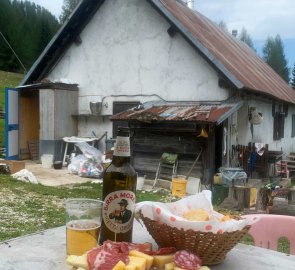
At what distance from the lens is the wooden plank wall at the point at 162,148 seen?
9461mm

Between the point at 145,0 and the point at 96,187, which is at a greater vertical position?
the point at 145,0

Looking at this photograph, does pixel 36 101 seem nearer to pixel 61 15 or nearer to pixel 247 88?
pixel 247 88

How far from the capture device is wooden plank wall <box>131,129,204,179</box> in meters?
9.46

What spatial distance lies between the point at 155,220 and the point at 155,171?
8.25 metres

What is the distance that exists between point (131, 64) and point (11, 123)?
4077 mm

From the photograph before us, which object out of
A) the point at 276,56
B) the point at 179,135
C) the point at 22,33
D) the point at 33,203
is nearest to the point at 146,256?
the point at 33,203

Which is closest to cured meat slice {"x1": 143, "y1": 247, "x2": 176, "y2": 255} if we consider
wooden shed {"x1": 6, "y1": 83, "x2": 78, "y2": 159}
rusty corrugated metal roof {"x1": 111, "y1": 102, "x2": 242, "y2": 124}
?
rusty corrugated metal roof {"x1": 111, "y1": 102, "x2": 242, "y2": 124}

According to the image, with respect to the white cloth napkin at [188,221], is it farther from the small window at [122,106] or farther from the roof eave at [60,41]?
the roof eave at [60,41]

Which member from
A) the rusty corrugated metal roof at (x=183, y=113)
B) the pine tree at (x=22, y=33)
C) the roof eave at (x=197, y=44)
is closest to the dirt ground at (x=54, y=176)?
the rusty corrugated metal roof at (x=183, y=113)

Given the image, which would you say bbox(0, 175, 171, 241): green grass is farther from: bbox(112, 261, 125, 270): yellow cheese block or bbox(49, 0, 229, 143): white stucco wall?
bbox(112, 261, 125, 270): yellow cheese block

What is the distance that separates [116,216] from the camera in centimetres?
187

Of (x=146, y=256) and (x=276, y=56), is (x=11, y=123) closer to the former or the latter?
(x=146, y=256)

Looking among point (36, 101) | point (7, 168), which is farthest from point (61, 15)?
point (7, 168)

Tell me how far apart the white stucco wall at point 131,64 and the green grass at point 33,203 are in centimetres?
309
